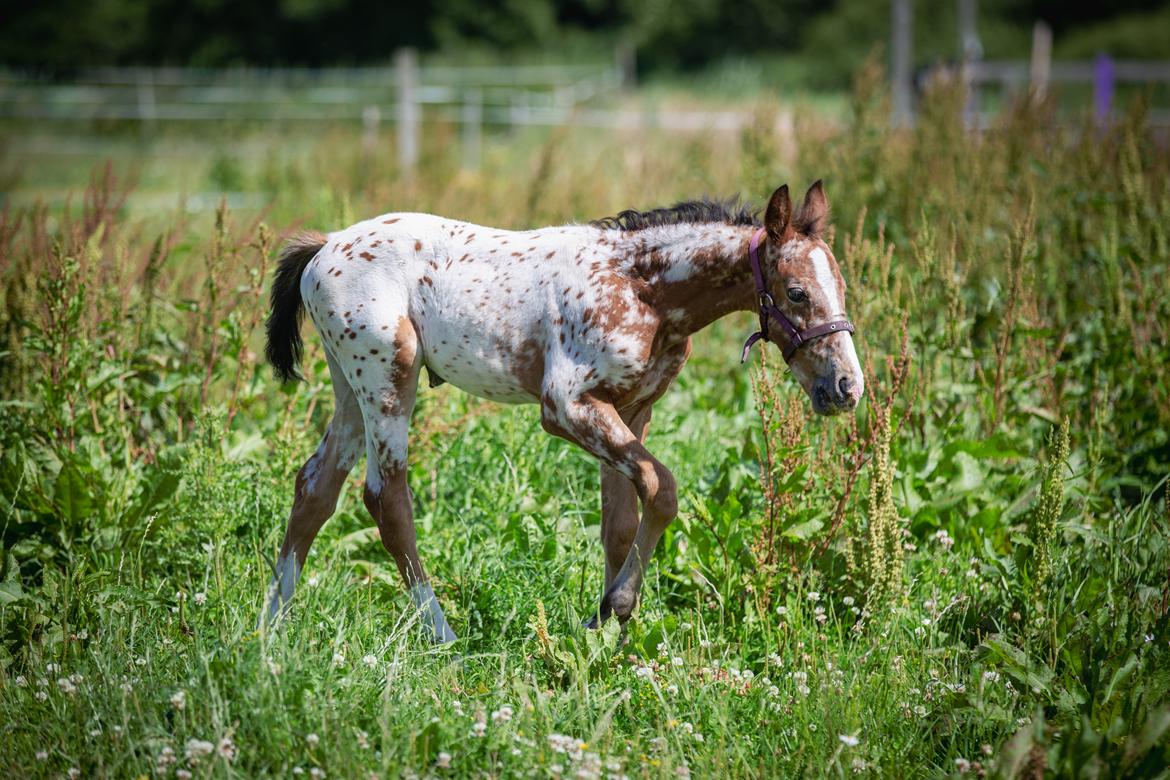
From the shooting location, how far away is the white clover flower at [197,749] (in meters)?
2.91

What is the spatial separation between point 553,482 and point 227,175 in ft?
39.1

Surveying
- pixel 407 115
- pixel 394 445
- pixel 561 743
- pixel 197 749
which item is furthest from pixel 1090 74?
pixel 197 749

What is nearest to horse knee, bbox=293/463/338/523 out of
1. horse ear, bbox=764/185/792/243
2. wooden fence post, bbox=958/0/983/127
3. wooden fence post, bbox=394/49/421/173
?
horse ear, bbox=764/185/792/243

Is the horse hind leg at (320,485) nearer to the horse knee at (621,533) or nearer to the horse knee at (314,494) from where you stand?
the horse knee at (314,494)

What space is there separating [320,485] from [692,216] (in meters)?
1.67

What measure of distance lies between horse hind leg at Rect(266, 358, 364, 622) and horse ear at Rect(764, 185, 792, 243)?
1.67m

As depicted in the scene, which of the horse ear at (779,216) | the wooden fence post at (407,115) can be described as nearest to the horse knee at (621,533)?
the horse ear at (779,216)

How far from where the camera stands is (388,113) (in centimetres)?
2303

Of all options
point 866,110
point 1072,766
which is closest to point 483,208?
point 866,110

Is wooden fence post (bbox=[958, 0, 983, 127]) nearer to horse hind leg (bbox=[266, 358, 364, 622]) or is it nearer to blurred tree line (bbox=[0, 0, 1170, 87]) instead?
blurred tree line (bbox=[0, 0, 1170, 87])

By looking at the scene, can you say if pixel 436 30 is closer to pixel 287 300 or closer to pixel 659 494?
pixel 287 300

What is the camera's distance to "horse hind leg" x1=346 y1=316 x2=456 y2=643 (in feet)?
12.7

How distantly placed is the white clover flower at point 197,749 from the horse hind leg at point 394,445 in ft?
3.16

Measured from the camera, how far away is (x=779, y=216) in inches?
137
